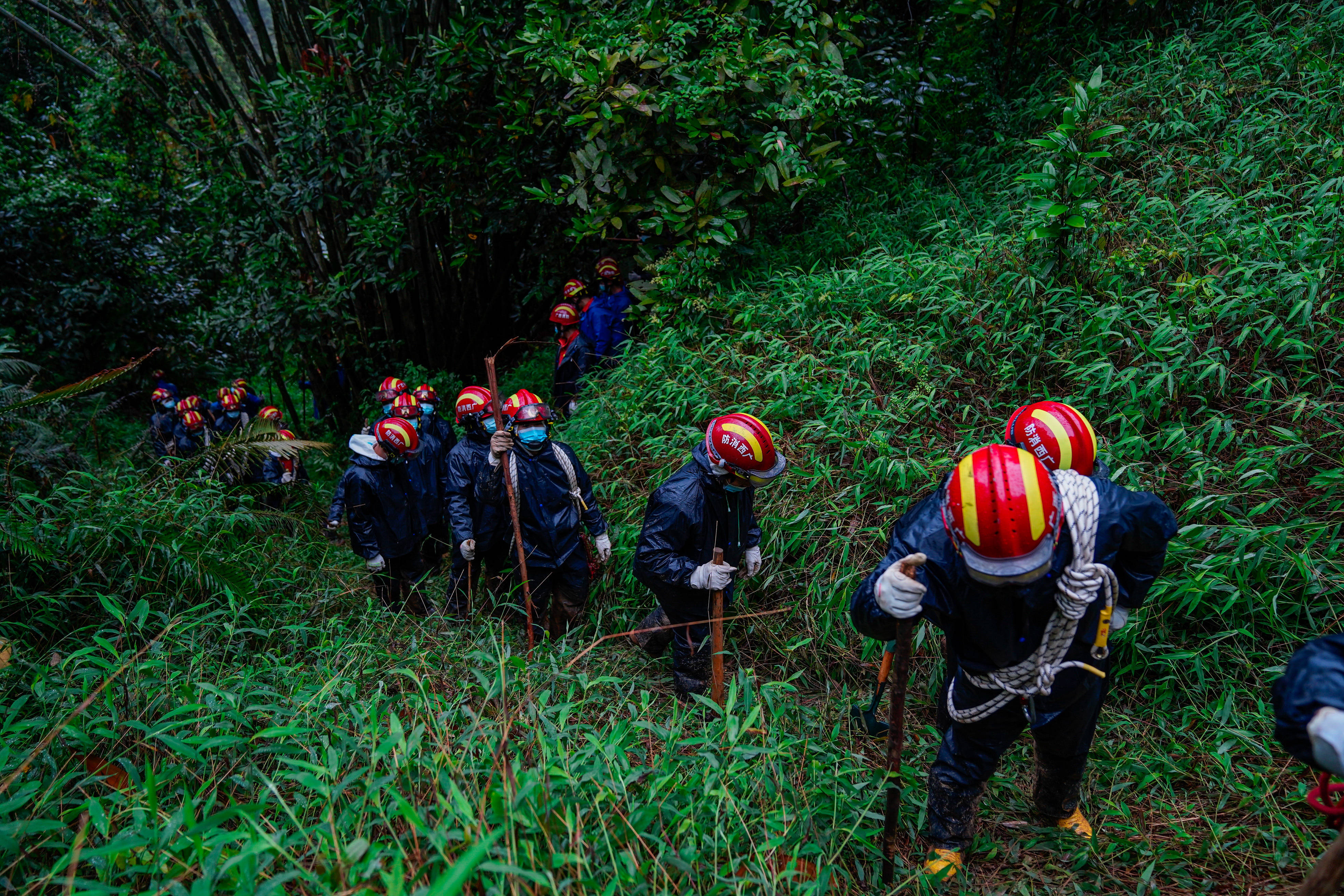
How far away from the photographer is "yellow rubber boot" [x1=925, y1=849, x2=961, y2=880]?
8.48 feet

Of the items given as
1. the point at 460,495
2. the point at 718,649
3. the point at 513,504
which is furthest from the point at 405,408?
the point at 718,649

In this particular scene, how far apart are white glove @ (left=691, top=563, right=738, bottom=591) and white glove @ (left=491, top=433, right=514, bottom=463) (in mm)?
1348

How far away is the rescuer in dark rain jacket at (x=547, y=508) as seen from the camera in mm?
4359

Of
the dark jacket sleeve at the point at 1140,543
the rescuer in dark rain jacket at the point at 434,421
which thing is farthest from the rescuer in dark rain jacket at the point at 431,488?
the dark jacket sleeve at the point at 1140,543

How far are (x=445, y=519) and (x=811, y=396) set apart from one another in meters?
3.04

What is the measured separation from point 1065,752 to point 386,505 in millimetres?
4336

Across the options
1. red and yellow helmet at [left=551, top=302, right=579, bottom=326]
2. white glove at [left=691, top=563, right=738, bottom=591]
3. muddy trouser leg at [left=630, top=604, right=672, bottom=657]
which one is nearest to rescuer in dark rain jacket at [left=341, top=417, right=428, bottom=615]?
muddy trouser leg at [left=630, top=604, right=672, bottom=657]

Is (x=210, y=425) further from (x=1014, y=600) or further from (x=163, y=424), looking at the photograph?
(x=1014, y=600)

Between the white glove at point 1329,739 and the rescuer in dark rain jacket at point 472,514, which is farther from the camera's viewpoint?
the rescuer in dark rain jacket at point 472,514

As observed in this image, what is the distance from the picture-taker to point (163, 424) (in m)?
8.86

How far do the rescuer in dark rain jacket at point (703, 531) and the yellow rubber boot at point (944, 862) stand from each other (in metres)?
1.36

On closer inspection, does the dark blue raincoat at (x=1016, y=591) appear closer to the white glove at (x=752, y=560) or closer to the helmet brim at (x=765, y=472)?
the helmet brim at (x=765, y=472)

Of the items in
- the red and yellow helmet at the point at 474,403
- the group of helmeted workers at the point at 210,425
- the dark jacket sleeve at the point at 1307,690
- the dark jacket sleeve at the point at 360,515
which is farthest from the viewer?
the group of helmeted workers at the point at 210,425

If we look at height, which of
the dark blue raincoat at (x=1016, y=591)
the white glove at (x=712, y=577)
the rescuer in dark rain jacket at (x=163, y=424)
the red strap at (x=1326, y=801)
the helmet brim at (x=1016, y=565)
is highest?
the helmet brim at (x=1016, y=565)
